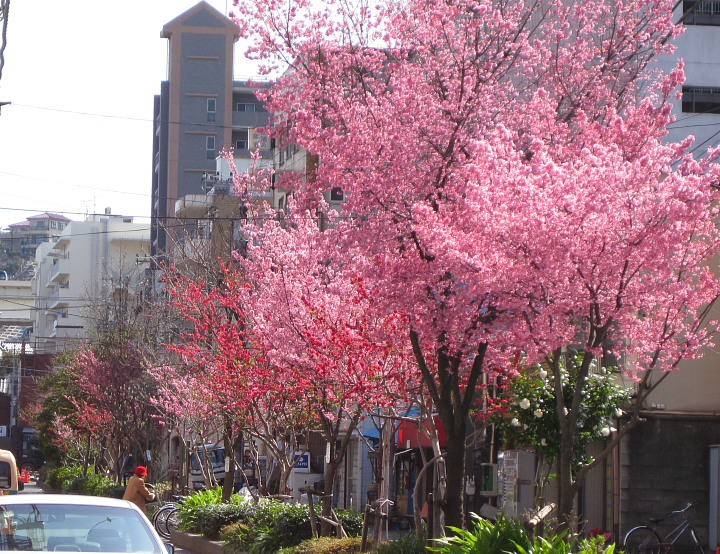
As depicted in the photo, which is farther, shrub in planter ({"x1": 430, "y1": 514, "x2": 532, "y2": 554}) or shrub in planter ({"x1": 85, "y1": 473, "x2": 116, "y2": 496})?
shrub in planter ({"x1": 85, "y1": 473, "x2": 116, "y2": 496})

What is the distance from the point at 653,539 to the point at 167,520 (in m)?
12.4

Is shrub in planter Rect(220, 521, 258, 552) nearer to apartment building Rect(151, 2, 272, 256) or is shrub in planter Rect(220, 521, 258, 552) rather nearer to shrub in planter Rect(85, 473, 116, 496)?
shrub in planter Rect(85, 473, 116, 496)

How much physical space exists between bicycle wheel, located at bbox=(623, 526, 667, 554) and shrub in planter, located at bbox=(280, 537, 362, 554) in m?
5.22

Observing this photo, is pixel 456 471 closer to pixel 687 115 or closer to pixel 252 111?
pixel 687 115

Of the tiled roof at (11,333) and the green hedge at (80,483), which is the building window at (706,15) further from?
the tiled roof at (11,333)

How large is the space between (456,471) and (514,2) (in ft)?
19.7

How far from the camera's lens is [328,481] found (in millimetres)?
19312

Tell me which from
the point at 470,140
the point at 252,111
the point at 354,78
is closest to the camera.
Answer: the point at 470,140

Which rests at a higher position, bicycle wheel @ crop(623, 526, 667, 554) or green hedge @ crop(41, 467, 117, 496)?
bicycle wheel @ crop(623, 526, 667, 554)

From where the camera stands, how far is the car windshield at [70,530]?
32.5 ft

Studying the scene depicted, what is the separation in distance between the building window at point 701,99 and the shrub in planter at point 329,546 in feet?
66.6

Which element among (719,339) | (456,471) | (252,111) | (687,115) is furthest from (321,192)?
(252,111)

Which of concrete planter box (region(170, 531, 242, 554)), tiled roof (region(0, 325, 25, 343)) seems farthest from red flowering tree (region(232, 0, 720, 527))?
tiled roof (region(0, 325, 25, 343))

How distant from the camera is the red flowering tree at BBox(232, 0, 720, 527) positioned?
11.7 metres
